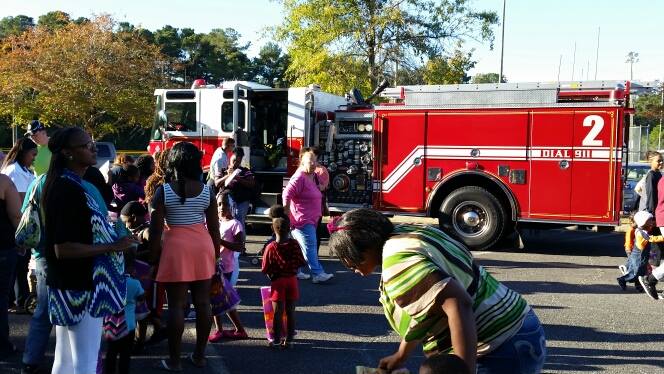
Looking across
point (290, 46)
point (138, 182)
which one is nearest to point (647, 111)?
point (290, 46)

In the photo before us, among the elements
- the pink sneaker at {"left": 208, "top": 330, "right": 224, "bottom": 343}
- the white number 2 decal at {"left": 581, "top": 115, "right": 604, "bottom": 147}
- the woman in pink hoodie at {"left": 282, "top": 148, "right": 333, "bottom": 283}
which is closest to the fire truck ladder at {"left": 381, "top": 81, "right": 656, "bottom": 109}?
the white number 2 decal at {"left": 581, "top": 115, "right": 604, "bottom": 147}

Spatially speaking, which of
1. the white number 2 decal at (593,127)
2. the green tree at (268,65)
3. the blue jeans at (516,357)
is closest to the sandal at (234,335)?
the blue jeans at (516,357)

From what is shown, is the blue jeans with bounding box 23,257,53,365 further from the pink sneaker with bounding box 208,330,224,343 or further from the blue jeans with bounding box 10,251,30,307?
the blue jeans with bounding box 10,251,30,307

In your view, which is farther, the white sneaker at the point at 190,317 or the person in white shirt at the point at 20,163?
the white sneaker at the point at 190,317

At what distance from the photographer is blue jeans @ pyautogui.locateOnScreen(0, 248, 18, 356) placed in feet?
17.5

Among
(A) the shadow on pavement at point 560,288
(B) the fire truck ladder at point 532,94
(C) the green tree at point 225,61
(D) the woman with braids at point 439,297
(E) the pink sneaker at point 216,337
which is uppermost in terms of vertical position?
(C) the green tree at point 225,61

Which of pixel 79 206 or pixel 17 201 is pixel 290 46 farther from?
pixel 79 206

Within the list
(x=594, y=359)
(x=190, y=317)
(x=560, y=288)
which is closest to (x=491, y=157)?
(x=560, y=288)

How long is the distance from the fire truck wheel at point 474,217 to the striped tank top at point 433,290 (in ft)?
29.4

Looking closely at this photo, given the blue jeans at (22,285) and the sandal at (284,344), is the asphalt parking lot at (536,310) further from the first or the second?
the blue jeans at (22,285)

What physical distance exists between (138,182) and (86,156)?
3698 millimetres

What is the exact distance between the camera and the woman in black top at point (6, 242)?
525 cm

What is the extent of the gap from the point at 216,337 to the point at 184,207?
1733 millimetres

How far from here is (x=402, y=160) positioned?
12.4 metres
